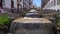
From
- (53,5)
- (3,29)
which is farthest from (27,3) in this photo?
(3,29)

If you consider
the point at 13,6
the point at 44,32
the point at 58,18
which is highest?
the point at 13,6

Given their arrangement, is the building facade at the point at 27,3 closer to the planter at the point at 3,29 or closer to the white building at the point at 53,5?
the white building at the point at 53,5

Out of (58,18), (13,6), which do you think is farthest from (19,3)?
(58,18)

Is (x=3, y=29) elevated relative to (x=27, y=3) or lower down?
lower down

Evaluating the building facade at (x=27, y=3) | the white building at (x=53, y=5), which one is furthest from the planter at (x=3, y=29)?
the white building at (x=53, y=5)

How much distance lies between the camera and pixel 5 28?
2.86 metres

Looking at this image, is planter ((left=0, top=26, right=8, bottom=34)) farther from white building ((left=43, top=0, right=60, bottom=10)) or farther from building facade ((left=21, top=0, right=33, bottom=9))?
white building ((left=43, top=0, right=60, bottom=10))

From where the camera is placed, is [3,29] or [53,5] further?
[53,5]

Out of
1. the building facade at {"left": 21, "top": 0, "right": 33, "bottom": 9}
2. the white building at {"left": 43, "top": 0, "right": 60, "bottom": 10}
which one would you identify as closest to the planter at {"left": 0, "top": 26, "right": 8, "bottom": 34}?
the building facade at {"left": 21, "top": 0, "right": 33, "bottom": 9}

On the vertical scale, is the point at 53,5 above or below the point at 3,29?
above

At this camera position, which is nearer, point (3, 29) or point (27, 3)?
point (3, 29)

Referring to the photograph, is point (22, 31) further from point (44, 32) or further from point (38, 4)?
point (38, 4)

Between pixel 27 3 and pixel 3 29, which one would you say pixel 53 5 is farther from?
pixel 3 29

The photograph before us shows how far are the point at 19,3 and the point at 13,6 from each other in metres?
0.21
